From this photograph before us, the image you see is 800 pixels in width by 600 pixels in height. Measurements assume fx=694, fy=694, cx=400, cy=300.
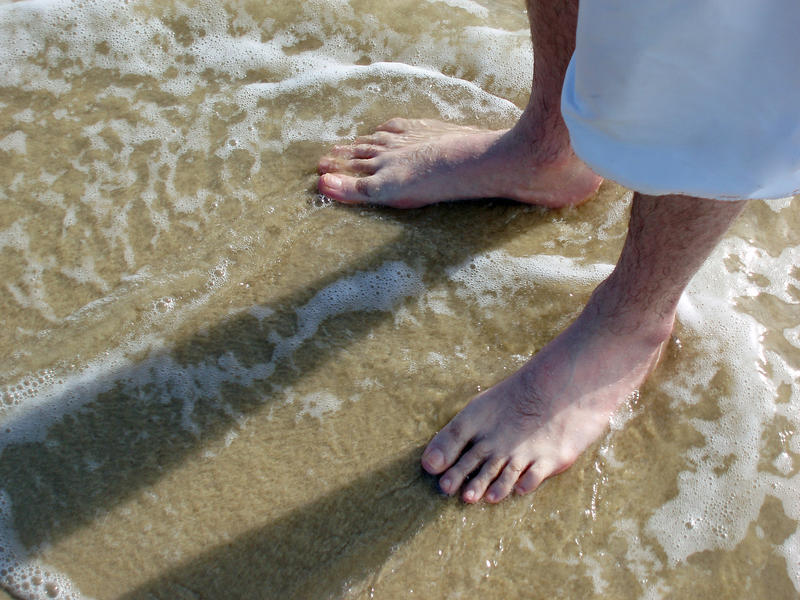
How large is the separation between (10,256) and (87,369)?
51cm

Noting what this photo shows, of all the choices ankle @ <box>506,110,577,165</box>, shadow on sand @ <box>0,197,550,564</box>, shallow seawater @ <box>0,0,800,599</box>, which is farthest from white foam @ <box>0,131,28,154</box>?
ankle @ <box>506,110,577,165</box>

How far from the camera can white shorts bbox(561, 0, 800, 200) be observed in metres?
0.88

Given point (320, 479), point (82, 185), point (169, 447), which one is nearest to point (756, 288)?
point (320, 479)

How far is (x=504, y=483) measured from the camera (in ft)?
5.46

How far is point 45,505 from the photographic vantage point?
162 cm

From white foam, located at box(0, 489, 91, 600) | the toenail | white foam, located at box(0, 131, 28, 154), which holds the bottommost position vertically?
white foam, located at box(0, 489, 91, 600)

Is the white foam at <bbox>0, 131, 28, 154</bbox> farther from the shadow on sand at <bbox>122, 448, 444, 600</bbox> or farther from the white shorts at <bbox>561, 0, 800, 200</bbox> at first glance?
the white shorts at <bbox>561, 0, 800, 200</bbox>

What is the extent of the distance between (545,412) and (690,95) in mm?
940

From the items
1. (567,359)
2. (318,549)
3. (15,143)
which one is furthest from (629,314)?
(15,143)

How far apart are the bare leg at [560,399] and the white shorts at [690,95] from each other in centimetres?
55

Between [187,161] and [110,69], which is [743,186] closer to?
[187,161]

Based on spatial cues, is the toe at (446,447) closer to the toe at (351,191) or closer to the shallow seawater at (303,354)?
the shallow seawater at (303,354)

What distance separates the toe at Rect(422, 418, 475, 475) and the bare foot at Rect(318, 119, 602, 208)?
0.77 m

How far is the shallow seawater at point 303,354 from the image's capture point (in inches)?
62.3
